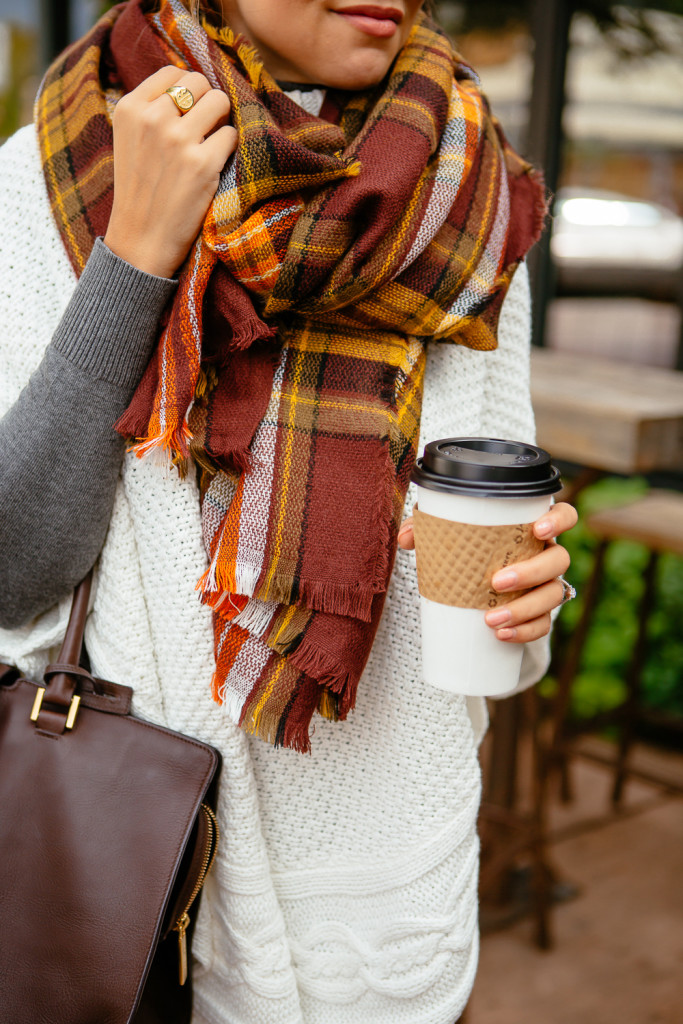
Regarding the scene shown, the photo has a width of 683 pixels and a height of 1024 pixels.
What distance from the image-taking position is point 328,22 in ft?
2.88

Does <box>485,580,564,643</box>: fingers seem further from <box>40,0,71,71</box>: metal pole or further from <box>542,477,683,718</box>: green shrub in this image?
<box>40,0,71,71</box>: metal pole

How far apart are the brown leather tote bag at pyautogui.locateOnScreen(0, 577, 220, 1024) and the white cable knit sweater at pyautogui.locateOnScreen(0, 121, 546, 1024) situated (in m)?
0.06

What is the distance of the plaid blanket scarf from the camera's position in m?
0.86

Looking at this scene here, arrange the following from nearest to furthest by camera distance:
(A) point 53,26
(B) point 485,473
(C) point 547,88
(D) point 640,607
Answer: (B) point 485,473, (D) point 640,607, (C) point 547,88, (A) point 53,26

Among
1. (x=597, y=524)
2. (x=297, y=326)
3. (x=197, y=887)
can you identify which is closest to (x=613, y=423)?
(x=597, y=524)

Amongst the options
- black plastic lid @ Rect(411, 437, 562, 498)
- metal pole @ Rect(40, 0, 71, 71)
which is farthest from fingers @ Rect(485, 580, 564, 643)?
metal pole @ Rect(40, 0, 71, 71)

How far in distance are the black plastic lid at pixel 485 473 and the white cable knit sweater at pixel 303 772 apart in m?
0.26

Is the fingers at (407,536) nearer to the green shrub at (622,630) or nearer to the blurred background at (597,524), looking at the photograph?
the blurred background at (597,524)

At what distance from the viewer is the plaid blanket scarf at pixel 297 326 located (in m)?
0.86

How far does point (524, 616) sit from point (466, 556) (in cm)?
8

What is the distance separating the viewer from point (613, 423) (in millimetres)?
1861

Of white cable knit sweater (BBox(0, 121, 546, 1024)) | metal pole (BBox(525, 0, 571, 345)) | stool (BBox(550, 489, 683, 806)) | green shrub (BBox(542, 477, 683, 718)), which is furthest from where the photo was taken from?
green shrub (BBox(542, 477, 683, 718))

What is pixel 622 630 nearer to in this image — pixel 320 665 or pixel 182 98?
pixel 320 665

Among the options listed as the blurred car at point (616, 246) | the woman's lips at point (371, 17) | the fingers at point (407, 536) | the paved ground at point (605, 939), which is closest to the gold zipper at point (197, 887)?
the fingers at point (407, 536)
